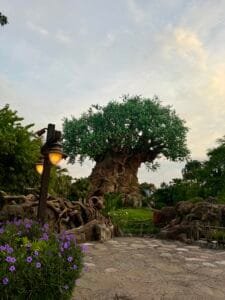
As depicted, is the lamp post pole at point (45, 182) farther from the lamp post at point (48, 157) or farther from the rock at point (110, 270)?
the rock at point (110, 270)

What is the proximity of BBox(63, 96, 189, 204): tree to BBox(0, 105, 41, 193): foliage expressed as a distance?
774 inches

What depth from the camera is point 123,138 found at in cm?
3572

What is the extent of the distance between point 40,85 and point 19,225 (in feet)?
29.0

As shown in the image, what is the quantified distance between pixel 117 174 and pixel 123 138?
3936 millimetres

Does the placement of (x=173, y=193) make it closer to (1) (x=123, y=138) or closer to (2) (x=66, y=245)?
(1) (x=123, y=138)

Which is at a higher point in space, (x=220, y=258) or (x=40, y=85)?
(x=40, y=85)

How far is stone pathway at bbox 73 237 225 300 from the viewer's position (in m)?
5.44

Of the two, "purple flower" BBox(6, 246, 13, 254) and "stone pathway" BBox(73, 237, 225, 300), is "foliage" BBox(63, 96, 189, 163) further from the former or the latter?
"purple flower" BBox(6, 246, 13, 254)

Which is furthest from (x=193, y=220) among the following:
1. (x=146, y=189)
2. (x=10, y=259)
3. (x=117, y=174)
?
(x=146, y=189)

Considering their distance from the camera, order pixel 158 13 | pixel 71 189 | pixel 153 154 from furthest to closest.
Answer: pixel 153 154 → pixel 71 189 → pixel 158 13

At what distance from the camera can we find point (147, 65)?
15.7 meters

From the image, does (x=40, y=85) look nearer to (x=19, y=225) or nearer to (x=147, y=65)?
(x=147, y=65)

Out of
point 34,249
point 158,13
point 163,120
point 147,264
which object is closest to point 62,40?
point 158,13

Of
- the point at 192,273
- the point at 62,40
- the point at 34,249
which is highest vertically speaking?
the point at 62,40
